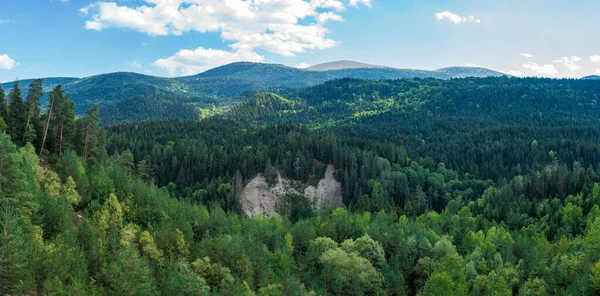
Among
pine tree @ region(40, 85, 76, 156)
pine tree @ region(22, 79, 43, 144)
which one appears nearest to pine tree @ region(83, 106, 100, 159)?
pine tree @ region(40, 85, 76, 156)

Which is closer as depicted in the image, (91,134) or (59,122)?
(59,122)

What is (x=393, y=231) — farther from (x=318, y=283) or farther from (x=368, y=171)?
(x=368, y=171)

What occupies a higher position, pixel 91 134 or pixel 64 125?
pixel 64 125

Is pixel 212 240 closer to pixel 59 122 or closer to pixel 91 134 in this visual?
pixel 91 134

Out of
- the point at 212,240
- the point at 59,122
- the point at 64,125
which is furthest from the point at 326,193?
the point at 59,122

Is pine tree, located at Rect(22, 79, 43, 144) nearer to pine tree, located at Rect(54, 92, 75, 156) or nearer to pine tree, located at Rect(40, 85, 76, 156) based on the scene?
pine tree, located at Rect(40, 85, 76, 156)

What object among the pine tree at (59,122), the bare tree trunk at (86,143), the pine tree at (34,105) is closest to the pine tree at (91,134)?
the bare tree trunk at (86,143)
